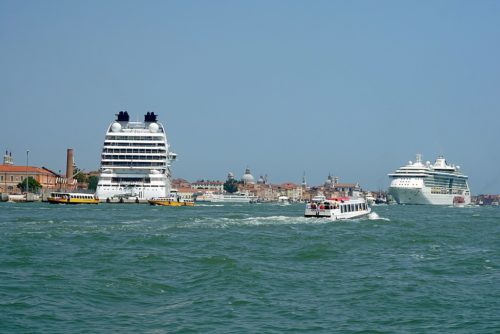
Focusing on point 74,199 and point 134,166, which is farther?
point 134,166

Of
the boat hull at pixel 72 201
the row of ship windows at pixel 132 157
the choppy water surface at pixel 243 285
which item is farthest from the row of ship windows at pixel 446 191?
the choppy water surface at pixel 243 285

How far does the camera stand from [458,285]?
2422cm

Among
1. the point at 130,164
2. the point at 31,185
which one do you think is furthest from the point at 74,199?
the point at 31,185

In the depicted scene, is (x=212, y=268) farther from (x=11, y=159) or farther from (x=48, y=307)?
(x=11, y=159)

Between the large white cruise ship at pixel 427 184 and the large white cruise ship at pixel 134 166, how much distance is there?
174 ft

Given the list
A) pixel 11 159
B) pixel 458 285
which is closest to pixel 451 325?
pixel 458 285

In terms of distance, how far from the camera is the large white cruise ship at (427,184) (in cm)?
15050

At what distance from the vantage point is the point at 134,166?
111938mm

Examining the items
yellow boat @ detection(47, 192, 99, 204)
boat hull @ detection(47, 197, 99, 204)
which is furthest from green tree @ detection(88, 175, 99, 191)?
boat hull @ detection(47, 197, 99, 204)

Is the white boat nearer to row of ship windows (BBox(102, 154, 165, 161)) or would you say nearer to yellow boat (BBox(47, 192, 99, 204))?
yellow boat (BBox(47, 192, 99, 204))

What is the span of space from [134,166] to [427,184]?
211 feet

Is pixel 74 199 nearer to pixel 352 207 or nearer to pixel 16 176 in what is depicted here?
pixel 16 176

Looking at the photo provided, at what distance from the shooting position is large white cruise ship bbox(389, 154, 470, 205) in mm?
150500

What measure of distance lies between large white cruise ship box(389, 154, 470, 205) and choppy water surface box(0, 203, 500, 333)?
11323 cm
